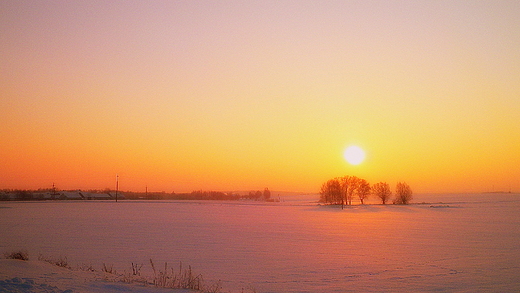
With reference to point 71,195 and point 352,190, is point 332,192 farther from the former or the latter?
point 71,195

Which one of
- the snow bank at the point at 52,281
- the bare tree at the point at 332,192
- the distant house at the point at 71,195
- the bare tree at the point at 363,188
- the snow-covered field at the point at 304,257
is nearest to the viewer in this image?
the snow bank at the point at 52,281

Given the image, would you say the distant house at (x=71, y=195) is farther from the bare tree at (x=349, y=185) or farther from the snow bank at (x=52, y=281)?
the snow bank at (x=52, y=281)

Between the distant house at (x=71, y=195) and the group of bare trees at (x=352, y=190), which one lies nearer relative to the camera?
the group of bare trees at (x=352, y=190)

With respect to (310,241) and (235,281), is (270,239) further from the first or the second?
(235,281)

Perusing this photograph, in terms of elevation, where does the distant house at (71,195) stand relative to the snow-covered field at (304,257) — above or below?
above

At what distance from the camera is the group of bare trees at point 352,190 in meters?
99.0

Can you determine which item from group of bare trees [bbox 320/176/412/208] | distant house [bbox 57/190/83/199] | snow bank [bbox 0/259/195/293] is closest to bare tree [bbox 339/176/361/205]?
group of bare trees [bbox 320/176/412/208]

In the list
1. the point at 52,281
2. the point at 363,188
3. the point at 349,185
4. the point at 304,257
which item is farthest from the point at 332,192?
the point at 52,281

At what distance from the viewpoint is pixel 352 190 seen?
4087 inches

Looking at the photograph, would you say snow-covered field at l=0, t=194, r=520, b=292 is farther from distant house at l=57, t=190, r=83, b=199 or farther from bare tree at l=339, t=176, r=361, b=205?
distant house at l=57, t=190, r=83, b=199

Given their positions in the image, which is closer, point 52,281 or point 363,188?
point 52,281

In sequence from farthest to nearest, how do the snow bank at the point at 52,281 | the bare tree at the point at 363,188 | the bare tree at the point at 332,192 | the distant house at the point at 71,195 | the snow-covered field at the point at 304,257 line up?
1. the distant house at the point at 71,195
2. the bare tree at the point at 363,188
3. the bare tree at the point at 332,192
4. the snow-covered field at the point at 304,257
5. the snow bank at the point at 52,281

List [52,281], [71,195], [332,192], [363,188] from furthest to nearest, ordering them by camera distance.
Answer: [71,195]
[363,188]
[332,192]
[52,281]

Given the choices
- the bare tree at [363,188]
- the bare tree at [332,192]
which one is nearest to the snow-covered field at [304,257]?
the bare tree at [332,192]
